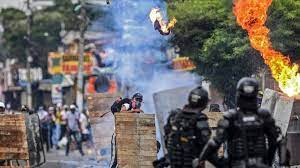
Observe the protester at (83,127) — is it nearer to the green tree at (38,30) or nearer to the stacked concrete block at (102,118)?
the stacked concrete block at (102,118)

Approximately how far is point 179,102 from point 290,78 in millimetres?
8496

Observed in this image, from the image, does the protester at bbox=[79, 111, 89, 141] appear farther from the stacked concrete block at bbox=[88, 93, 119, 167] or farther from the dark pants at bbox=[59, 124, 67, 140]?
the stacked concrete block at bbox=[88, 93, 119, 167]

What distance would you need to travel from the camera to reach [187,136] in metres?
8.30

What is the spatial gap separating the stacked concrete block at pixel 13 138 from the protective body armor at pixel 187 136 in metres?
5.73

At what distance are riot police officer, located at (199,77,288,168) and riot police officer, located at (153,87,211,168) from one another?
0.31m

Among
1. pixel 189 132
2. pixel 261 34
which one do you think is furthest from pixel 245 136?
pixel 261 34

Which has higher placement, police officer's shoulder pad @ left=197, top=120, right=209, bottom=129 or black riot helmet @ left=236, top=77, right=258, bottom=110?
black riot helmet @ left=236, top=77, right=258, bottom=110

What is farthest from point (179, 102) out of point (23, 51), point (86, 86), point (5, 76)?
point (5, 76)

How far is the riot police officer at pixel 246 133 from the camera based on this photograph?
7.90 metres

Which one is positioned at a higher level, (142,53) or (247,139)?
(142,53)

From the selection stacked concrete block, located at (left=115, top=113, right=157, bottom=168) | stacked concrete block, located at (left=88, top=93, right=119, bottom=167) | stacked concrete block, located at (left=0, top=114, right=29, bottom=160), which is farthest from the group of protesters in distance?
stacked concrete block, located at (left=115, top=113, right=157, bottom=168)

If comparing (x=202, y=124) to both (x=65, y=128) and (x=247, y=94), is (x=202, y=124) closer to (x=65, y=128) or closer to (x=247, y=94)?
(x=247, y=94)

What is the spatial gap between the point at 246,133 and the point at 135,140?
3.99 meters

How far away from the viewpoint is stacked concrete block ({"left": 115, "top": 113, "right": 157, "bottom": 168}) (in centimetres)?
1159
